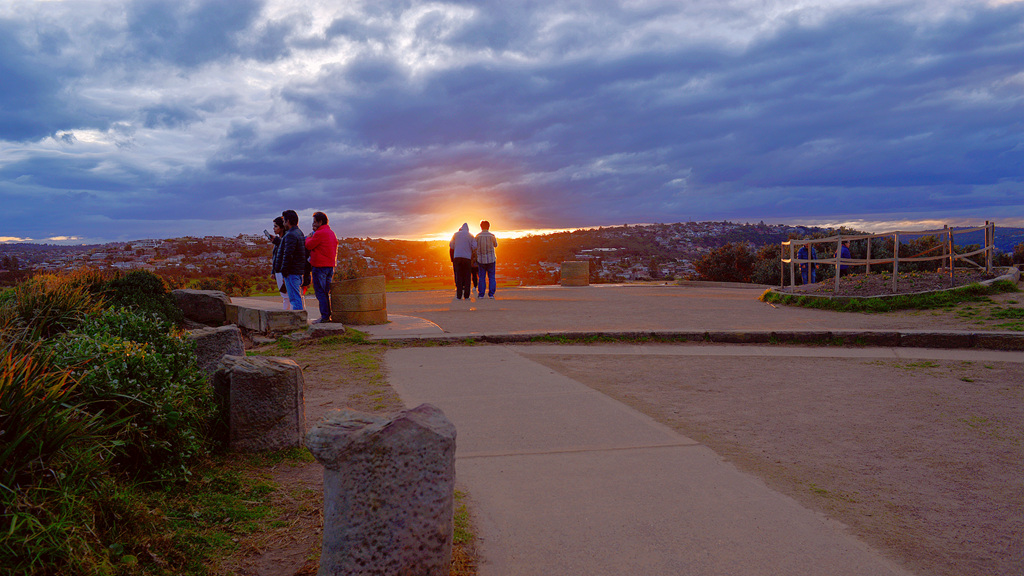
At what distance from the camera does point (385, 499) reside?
2273 mm

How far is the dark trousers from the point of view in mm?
14843

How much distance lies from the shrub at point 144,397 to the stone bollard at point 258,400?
19 cm

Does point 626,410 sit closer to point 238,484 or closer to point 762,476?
point 762,476

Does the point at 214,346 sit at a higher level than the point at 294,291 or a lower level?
lower

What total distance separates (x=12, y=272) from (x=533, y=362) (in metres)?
6.86

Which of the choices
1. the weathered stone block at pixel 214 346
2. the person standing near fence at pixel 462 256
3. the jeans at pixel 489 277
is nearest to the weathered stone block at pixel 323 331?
the weathered stone block at pixel 214 346

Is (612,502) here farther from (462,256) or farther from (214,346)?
(462,256)

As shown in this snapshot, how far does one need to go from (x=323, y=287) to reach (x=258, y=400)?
6.45 m

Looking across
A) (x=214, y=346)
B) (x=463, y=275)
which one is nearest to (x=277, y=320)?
(x=214, y=346)

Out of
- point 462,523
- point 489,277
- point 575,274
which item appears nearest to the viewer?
point 462,523

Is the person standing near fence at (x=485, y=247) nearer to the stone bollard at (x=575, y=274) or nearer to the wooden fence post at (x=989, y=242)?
the stone bollard at (x=575, y=274)

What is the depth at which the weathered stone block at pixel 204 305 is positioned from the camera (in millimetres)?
Answer: 10844

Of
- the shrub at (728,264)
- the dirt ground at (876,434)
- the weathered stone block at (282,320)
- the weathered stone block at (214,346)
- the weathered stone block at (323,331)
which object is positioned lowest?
the dirt ground at (876,434)

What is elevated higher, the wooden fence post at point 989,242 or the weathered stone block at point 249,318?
the wooden fence post at point 989,242
